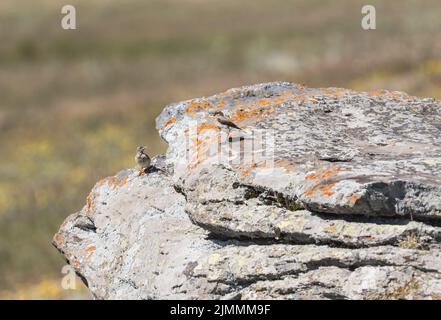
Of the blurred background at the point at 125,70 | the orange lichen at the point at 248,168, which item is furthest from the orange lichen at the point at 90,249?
the blurred background at the point at 125,70

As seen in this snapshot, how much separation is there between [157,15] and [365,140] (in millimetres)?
52858

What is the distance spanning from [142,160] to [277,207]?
2412mm

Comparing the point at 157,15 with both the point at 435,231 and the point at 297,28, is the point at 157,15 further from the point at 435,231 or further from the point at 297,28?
the point at 435,231

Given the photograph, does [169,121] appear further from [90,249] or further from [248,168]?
[248,168]

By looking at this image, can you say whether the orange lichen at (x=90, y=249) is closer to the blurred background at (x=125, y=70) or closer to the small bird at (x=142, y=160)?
the small bird at (x=142, y=160)

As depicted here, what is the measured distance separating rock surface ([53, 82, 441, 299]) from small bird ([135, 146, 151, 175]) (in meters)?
0.10

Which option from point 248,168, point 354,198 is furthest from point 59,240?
point 354,198

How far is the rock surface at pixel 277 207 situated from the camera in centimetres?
652

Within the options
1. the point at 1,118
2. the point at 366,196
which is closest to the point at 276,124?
the point at 366,196

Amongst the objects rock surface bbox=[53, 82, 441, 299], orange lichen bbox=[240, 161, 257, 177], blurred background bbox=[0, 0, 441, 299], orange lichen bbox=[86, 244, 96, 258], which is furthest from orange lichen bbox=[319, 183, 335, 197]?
blurred background bbox=[0, 0, 441, 299]

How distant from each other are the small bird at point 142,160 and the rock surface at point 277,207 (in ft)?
0.32

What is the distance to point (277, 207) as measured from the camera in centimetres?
712

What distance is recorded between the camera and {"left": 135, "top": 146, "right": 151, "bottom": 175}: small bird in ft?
29.1

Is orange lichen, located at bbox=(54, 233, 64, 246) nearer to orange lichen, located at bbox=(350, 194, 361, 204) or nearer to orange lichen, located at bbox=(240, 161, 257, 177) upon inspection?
orange lichen, located at bbox=(240, 161, 257, 177)
